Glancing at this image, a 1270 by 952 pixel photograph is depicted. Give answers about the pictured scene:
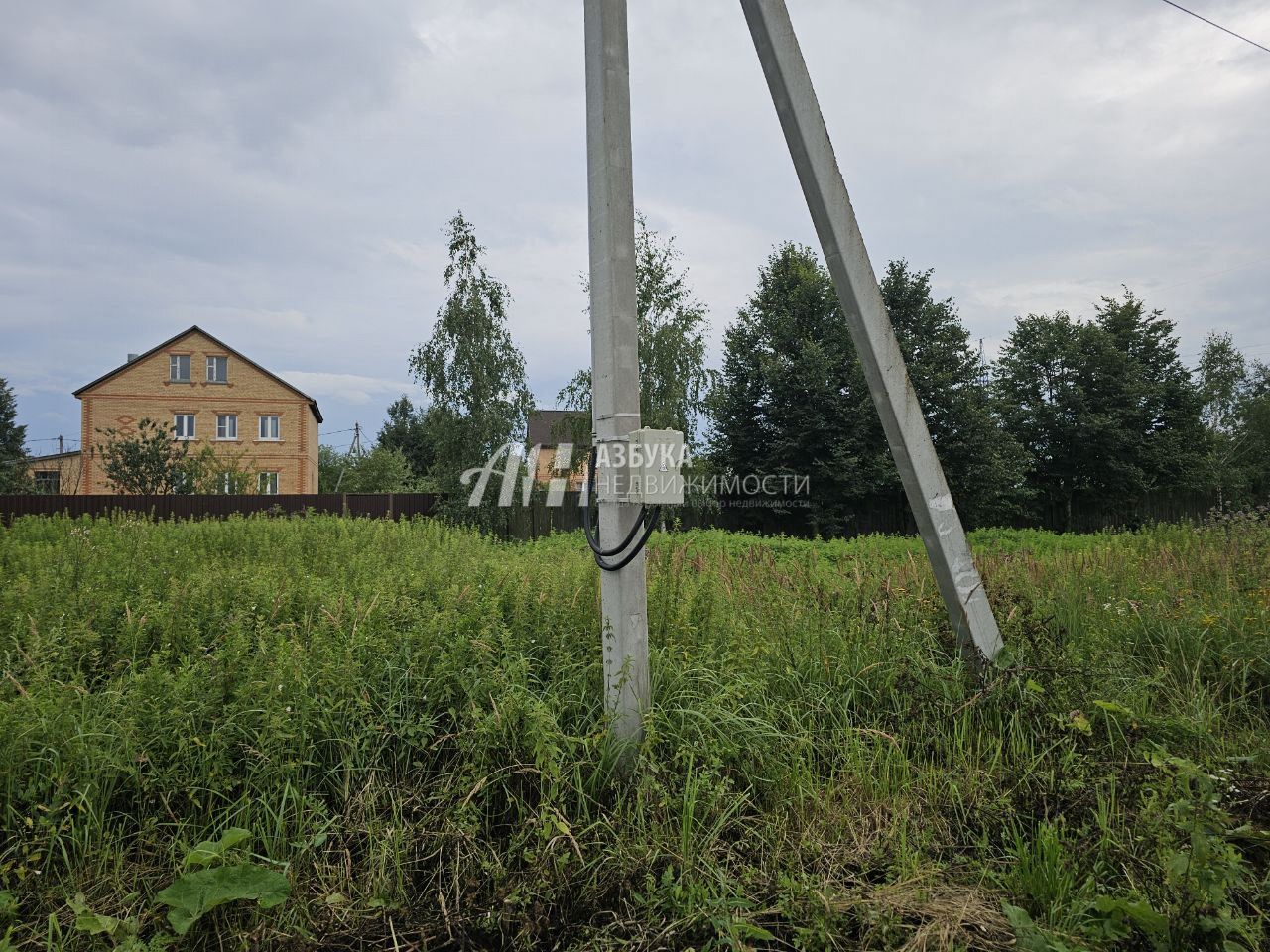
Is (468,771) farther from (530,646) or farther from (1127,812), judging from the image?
(1127,812)

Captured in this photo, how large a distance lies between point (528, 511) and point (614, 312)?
1224 cm

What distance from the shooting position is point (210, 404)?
109 feet

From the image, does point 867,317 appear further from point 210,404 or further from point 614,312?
point 210,404

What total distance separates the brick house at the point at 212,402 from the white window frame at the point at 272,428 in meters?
0.04

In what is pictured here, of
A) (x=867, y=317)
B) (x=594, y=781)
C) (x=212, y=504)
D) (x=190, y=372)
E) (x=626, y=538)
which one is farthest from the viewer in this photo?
(x=190, y=372)

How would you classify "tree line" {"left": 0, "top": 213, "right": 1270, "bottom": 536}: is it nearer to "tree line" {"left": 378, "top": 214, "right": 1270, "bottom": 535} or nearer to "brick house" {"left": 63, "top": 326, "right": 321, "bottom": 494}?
"tree line" {"left": 378, "top": 214, "right": 1270, "bottom": 535}

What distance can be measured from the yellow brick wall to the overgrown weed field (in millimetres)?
32593

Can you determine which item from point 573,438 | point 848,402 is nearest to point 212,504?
point 573,438

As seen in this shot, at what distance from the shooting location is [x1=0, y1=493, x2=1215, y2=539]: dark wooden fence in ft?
47.6

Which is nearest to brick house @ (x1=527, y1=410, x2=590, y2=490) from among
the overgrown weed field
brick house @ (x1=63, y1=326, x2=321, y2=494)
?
the overgrown weed field

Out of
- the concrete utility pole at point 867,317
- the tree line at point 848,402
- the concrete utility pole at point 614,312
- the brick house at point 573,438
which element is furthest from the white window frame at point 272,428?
the concrete utility pole at point 614,312

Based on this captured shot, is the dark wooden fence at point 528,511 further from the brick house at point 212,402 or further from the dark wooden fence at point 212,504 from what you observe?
the brick house at point 212,402

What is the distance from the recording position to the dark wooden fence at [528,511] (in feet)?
47.6

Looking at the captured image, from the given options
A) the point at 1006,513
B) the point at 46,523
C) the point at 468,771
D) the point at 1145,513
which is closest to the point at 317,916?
the point at 468,771
